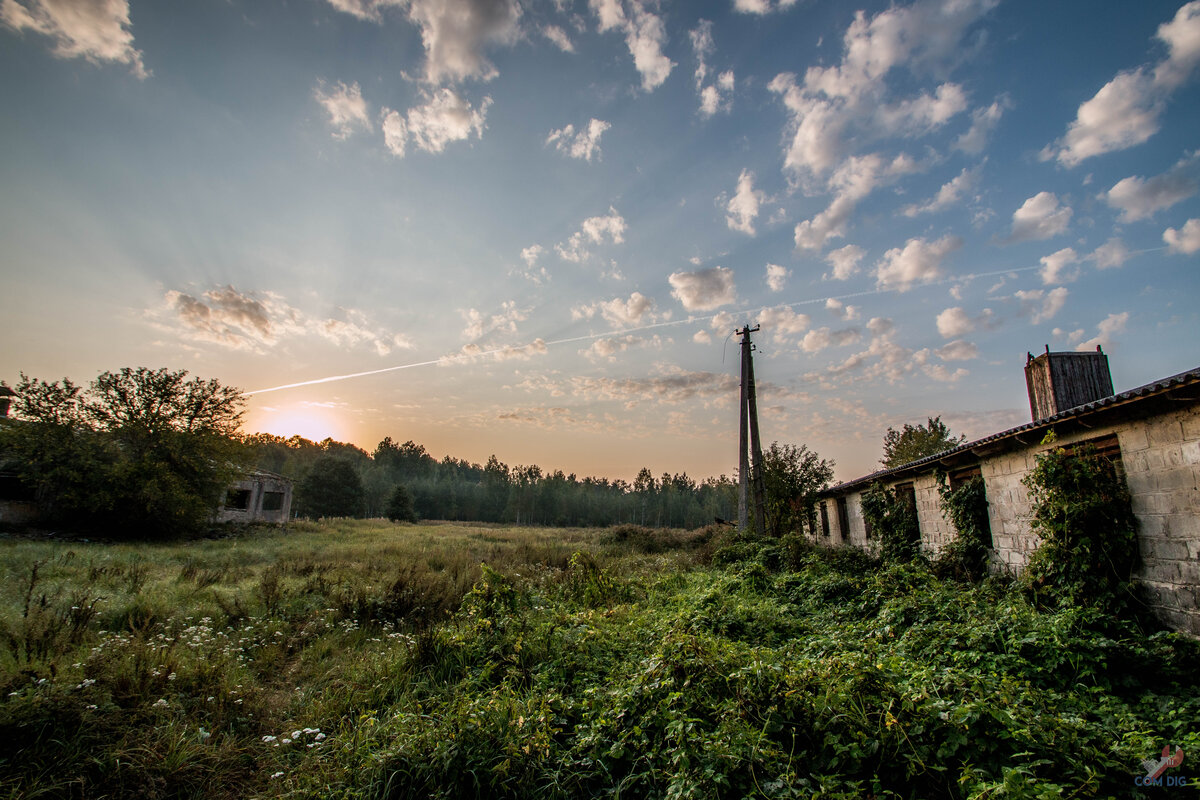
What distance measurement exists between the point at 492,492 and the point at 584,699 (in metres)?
79.9

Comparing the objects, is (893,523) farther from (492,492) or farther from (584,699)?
(492,492)

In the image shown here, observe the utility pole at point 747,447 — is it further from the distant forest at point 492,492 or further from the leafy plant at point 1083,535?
the distant forest at point 492,492

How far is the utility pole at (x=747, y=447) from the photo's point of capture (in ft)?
54.9

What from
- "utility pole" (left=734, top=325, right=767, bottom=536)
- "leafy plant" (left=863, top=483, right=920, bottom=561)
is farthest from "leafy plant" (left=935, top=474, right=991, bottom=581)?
"utility pole" (left=734, top=325, right=767, bottom=536)

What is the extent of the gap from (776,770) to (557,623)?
3.97m

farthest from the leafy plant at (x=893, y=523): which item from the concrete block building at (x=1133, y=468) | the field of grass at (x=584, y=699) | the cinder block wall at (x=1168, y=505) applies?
the cinder block wall at (x=1168, y=505)

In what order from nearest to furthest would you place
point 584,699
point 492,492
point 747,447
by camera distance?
point 584,699
point 747,447
point 492,492

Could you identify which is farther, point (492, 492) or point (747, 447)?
point (492, 492)

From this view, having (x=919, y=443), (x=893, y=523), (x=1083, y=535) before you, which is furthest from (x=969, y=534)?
(x=919, y=443)

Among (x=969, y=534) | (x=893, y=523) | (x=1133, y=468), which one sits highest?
(x=1133, y=468)

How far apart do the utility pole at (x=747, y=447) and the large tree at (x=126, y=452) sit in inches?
920

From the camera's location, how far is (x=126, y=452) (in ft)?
71.2

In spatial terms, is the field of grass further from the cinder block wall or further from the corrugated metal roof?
the corrugated metal roof

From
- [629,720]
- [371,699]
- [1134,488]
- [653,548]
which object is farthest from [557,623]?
[653,548]
